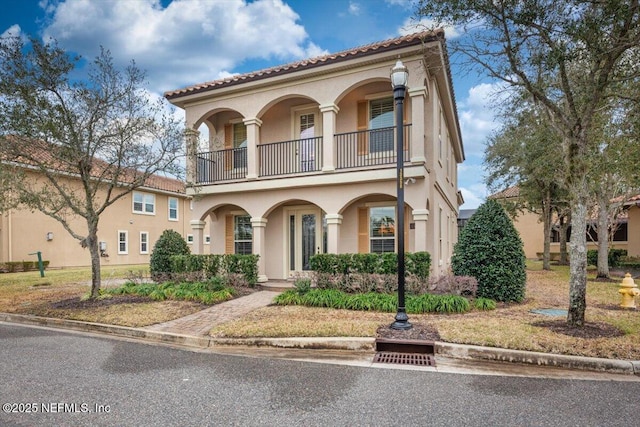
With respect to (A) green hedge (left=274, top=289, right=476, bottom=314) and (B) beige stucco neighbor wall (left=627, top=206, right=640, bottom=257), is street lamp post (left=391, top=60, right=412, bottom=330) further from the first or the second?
(B) beige stucco neighbor wall (left=627, top=206, right=640, bottom=257)

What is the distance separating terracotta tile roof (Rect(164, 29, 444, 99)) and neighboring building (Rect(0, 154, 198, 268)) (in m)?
6.87

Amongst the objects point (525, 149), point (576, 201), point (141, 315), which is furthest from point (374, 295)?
point (525, 149)

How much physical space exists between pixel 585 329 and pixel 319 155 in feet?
27.4

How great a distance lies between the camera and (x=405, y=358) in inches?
215

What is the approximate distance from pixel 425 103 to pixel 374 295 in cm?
592

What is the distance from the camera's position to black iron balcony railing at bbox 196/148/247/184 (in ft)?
44.5

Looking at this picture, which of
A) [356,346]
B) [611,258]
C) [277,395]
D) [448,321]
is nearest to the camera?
[277,395]

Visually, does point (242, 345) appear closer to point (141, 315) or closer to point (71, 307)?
point (141, 315)

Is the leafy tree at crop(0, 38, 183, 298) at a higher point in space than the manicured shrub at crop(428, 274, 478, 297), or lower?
higher

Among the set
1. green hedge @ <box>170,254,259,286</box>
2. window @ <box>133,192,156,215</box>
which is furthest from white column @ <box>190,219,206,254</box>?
window @ <box>133,192,156,215</box>

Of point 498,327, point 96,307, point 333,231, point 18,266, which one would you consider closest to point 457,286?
point 498,327

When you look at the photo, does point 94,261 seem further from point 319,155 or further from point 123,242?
point 123,242

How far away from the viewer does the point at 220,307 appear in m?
8.95

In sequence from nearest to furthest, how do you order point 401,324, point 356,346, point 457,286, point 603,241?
point 356,346 < point 401,324 < point 457,286 < point 603,241
